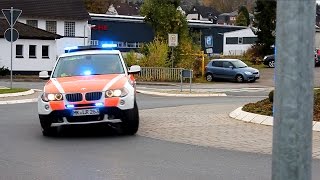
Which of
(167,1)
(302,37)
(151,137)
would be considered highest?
(167,1)

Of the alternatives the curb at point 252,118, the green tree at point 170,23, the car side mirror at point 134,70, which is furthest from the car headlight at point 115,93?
the green tree at point 170,23

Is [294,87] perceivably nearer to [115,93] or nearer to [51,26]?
[115,93]

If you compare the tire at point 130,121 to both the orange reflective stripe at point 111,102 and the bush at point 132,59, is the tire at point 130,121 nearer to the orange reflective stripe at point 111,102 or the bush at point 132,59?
the orange reflective stripe at point 111,102

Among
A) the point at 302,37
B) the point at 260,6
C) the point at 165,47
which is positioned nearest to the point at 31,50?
the point at 165,47

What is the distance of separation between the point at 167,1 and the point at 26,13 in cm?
2329

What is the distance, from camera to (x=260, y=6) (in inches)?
2494

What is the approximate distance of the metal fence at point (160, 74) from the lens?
39688mm

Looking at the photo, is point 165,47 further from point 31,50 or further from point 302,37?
point 302,37

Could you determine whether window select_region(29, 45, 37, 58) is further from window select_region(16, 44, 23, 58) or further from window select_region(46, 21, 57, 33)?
window select_region(46, 21, 57, 33)

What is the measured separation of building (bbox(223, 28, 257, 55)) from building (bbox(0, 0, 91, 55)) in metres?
24.4

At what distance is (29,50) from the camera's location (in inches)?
2007

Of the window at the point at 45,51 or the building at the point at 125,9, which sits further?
the building at the point at 125,9

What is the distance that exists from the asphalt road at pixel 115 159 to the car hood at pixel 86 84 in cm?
99

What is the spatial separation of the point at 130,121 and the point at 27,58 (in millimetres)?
41164
